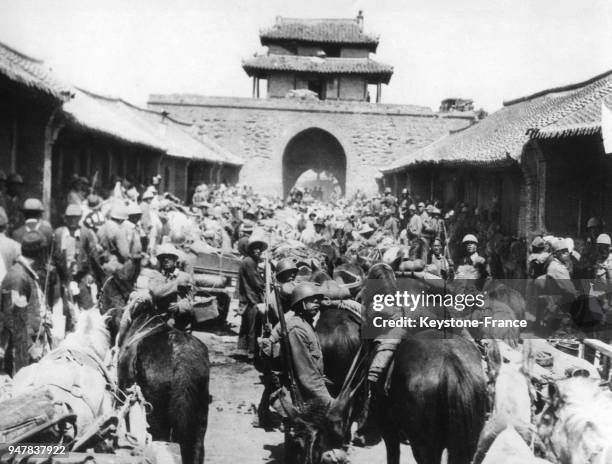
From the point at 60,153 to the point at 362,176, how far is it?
79.5 ft

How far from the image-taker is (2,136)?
10.8m

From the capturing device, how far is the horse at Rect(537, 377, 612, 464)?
362 cm

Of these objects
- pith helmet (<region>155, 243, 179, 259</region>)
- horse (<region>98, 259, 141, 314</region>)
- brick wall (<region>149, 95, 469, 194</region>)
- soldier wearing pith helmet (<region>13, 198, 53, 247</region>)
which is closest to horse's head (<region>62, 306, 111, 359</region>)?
pith helmet (<region>155, 243, 179, 259</region>)

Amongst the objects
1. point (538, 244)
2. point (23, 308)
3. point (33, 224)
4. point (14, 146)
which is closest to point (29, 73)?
point (14, 146)

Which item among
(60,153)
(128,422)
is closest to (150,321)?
(128,422)

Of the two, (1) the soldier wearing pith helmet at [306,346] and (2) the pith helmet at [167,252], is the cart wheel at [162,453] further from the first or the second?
(2) the pith helmet at [167,252]

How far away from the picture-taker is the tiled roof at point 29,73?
8.92 metres

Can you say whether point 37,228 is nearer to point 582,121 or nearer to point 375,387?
point 375,387

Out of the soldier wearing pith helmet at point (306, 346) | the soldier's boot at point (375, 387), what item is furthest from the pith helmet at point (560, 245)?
the soldier wearing pith helmet at point (306, 346)

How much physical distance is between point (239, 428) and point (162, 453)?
2.78 metres

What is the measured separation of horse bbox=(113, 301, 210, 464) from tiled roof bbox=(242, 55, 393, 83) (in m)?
35.0

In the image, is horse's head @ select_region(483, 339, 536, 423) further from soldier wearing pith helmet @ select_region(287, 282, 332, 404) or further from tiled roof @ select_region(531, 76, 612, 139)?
tiled roof @ select_region(531, 76, 612, 139)

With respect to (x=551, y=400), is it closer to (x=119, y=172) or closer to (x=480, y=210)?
(x=480, y=210)

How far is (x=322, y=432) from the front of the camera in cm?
407
